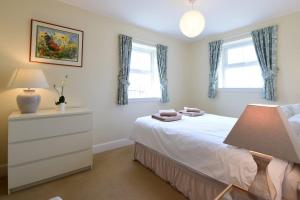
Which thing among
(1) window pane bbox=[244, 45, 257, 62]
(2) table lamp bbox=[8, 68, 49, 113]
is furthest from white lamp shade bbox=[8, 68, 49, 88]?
(1) window pane bbox=[244, 45, 257, 62]

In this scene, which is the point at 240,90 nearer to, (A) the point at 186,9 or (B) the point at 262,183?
(A) the point at 186,9

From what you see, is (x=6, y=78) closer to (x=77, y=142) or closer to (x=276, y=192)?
(x=77, y=142)

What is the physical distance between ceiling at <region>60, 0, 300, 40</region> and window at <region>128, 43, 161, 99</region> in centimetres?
59

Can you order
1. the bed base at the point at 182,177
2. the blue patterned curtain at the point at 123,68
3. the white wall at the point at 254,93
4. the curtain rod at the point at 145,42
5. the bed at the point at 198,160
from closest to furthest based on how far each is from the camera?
the bed at the point at 198,160, the bed base at the point at 182,177, the white wall at the point at 254,93, the blue patterned curtain at the point at 123,68, the curtain rod at the point at 145,42

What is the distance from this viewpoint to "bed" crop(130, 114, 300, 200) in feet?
4.05

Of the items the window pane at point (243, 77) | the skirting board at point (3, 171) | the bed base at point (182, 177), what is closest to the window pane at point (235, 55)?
the window pane at point (243, 77)

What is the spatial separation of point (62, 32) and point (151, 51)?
1.90 metres

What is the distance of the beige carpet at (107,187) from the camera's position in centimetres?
185

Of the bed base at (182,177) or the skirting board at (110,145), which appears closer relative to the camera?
the bed base at (182,177)

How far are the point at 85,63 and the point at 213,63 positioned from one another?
2712 millimetres

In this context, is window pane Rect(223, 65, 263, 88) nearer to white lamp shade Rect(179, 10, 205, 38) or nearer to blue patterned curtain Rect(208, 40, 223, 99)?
blue patterned curtain Rect(208, 40, 223, 99)

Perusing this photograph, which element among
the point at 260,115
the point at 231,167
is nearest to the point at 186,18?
the point at 260,115

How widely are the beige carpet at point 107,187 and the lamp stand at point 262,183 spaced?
886 mm

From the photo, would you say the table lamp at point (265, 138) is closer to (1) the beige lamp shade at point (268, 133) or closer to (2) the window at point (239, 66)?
(1) the beige lamp shade at point (268, 133)
